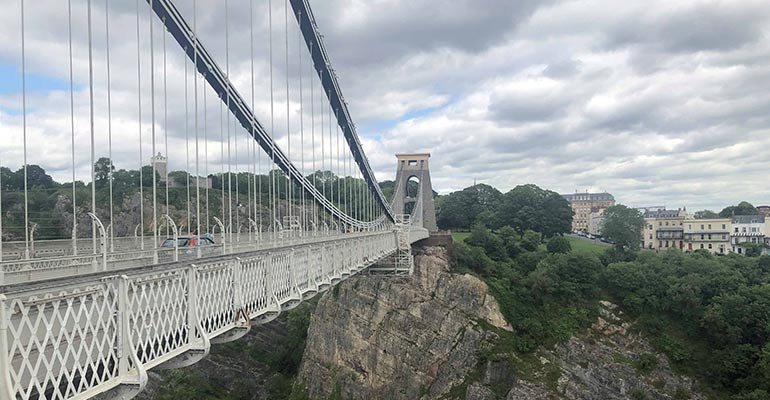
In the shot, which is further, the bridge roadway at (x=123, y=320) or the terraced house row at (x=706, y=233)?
the terraced house row at (x=706, y=233)

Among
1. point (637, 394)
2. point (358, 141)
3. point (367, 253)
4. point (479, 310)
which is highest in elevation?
point (358, 141)

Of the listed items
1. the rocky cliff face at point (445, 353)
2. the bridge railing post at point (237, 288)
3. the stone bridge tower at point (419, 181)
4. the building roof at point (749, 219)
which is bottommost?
the rocky cliff face at point (445, 353)

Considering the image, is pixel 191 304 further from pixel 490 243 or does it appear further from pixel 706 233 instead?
pixel 706 233

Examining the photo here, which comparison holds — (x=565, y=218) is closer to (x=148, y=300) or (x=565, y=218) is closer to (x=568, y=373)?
(x=568, y=373)

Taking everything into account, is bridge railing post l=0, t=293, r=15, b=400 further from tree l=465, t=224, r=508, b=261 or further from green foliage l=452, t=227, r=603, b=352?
tree l=465, t=224, r=508, b=261

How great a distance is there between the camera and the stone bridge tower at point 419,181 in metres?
56.5

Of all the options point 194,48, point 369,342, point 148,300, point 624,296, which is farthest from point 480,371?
point 148,300

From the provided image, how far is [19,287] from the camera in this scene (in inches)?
223

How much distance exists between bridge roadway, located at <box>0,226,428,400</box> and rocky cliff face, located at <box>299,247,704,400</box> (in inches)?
837

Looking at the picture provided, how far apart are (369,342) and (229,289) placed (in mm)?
26555

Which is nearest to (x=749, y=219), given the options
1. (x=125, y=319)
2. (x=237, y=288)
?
(x=237, y=288)

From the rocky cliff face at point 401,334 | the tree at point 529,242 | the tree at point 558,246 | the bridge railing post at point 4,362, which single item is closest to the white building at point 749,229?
the tree at point 558,246

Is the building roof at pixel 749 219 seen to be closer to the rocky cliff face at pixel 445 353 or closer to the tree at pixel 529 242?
the tree at pixel 529 242

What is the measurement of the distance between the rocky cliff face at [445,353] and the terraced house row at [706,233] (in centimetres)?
3709
